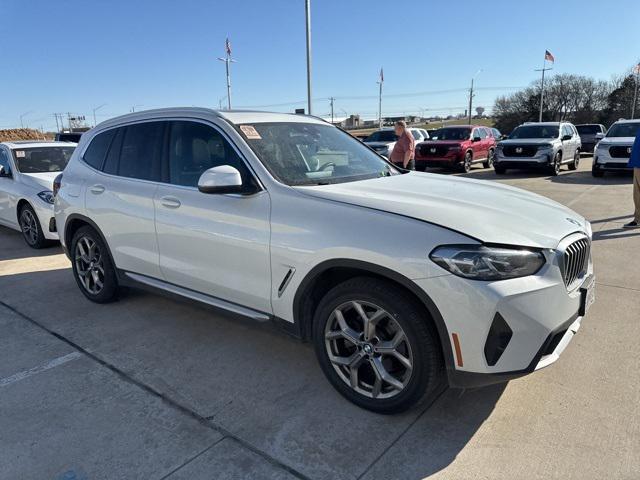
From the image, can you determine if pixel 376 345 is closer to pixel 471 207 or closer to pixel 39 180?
pixel 471 207

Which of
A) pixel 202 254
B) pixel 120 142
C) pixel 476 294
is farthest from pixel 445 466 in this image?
pixel 120 142

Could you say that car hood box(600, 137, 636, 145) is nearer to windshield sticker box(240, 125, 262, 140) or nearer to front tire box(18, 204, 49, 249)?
windshield sticker box(240, 125, 262, 140)

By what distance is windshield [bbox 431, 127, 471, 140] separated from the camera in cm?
1791

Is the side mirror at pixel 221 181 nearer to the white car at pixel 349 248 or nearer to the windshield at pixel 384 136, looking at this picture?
the white car at pixel 349 248

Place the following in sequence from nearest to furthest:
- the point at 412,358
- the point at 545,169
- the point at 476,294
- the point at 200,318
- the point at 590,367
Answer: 1. the point at 476,294
2. the point at 412,358
3. the point at 590,367
4. the point at 200,318
5. the point at 545,169

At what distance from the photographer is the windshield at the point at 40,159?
7.73 m

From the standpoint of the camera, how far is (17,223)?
299 inches

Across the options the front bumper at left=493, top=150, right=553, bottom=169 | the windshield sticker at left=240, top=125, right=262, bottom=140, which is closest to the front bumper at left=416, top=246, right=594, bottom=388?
the windshield sticker at left=240, top=125, right=262, bottom=140

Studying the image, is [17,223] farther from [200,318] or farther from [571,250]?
[571,250]

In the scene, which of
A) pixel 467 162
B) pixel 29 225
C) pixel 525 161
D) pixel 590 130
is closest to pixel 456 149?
pixel 467 162

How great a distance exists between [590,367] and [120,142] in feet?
13.9

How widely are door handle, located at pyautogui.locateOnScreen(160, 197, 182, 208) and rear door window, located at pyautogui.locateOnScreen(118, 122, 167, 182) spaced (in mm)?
243

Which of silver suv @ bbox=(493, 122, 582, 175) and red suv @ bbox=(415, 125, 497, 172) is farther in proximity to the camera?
red suv @ bbox=(415, 125, 497, 172)

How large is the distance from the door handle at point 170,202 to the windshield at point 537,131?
14.8 meters
